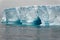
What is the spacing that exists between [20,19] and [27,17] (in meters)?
0.27

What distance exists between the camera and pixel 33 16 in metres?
5.24

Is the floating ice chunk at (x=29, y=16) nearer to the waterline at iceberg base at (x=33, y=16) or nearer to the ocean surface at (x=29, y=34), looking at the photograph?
the waterline at iceberg base at (x=33, y=16)

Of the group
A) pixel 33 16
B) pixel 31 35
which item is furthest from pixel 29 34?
pixel 33 16

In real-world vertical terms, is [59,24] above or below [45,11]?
below

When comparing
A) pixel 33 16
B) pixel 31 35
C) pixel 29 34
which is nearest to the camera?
pixel 31 35

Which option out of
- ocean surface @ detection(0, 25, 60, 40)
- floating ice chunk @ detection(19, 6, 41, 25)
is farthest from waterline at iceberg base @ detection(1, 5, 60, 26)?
ocean surface @ detection(0, 25, 60, 40)

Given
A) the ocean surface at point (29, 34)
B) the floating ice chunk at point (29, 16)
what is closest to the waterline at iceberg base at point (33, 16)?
the floating ice chunk at point (29, 16)

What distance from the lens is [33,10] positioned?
17.2ft

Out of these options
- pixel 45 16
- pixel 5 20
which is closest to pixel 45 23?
pixel 45 16

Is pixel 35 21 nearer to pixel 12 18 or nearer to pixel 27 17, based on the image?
pixel 27 17

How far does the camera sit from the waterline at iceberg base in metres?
5.00

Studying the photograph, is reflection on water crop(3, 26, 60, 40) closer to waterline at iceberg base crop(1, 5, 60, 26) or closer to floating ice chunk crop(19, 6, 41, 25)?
waterline at iceberg base crop(1, 5, 60, 26)

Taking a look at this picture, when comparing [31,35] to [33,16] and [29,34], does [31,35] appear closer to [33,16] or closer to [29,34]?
[29,34]

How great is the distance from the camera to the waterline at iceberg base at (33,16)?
500cm
